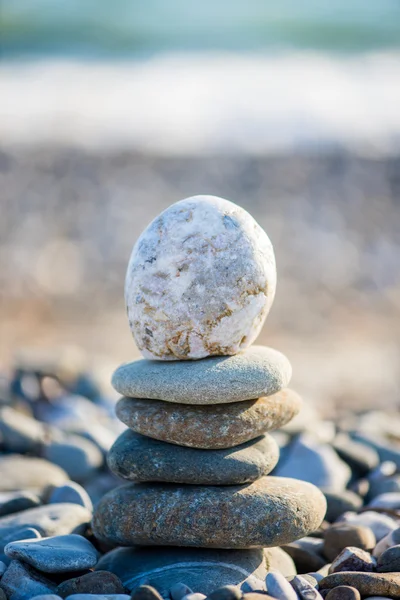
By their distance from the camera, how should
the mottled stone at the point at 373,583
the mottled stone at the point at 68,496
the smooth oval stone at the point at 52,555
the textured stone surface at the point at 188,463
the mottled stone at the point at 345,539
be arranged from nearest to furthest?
1. the mottled stone at the point at 373,583
2. the smooth oval stone at the point at 52,555
3. the textured stone surface at the point at 188,463
4. the mottled stone at the point at 345,539
5. the mottled stone at the point at 68,496

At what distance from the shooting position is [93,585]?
362 centimetres

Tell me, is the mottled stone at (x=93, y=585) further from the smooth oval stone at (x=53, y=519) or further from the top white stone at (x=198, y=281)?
the top white stone at (x=198, y=281)

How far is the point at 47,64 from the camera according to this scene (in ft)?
105

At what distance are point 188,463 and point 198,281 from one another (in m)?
0.90

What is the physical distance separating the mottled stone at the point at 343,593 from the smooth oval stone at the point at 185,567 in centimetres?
47

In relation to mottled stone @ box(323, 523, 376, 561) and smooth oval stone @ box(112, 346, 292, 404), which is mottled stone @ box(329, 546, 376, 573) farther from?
smooth oval stone @ box(112, 346, 292, 404)

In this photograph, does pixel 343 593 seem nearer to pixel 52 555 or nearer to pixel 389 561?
pixel 389 561

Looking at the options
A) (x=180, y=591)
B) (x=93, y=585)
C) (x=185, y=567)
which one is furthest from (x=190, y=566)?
(x=93, y=585)

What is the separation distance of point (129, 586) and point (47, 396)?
410 centimetres

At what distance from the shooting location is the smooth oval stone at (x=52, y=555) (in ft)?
12.3

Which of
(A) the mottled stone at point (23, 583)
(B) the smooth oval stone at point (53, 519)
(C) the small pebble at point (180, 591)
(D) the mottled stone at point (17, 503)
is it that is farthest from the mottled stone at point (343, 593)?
(D) the mottled stone at point (17, 503)

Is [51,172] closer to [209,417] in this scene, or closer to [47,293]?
[47,293]

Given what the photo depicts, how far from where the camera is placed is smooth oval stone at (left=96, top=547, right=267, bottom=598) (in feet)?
12.4

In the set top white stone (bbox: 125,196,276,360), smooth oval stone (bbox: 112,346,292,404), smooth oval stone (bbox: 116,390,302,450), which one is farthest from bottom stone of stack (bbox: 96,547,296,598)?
top white stone (bbox: 125,196,276,360)
